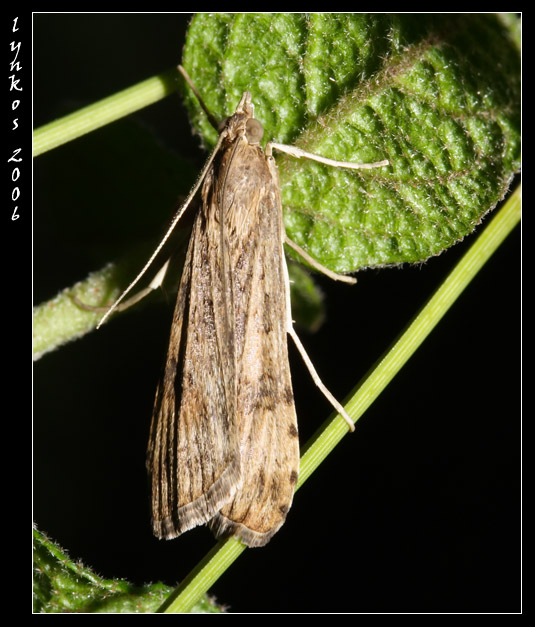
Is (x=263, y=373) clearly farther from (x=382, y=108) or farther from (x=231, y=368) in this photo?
(x=382, y=108)

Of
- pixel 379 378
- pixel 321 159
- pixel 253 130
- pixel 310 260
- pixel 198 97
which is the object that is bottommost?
pixel 379 378

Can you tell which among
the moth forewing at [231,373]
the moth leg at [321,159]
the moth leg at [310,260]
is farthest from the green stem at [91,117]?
the moth leg at [310,260]

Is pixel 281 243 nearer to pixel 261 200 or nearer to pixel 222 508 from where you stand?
pixel 261 200

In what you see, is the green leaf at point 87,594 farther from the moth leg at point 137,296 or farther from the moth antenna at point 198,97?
the moth antenna at point 198,97

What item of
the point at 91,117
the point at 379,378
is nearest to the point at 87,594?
the point at 379,378

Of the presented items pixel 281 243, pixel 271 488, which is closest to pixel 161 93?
pixel 281 243
